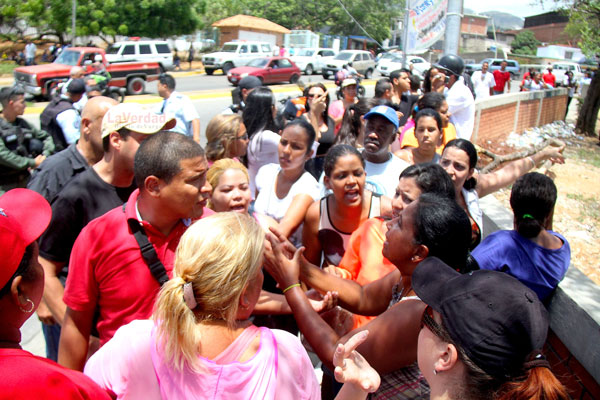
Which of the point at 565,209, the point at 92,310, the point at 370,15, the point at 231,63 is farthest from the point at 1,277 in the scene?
the point at 370,15

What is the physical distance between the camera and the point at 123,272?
216cm

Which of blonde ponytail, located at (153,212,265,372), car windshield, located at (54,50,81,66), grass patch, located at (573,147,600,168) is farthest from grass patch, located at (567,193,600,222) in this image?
car windshield, located at (54,50,81,66)

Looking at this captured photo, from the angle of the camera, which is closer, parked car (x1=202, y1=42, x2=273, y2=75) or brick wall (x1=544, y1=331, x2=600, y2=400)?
brick wall (x1=544, y1=331, x2=600, y2=400)

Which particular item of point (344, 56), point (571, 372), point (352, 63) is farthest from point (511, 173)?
point (344, 56)

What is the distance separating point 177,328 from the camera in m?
1.53

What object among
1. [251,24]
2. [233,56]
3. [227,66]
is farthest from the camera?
[251,24]

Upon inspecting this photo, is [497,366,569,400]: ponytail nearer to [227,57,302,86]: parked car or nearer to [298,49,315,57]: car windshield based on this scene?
[227,57,302,86]: parked car

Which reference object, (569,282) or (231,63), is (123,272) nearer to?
(569,282)

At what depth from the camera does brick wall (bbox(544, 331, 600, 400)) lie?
2.50 meters

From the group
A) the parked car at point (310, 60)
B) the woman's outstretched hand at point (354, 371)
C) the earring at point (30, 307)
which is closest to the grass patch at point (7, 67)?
the parked car at point (310, 60)

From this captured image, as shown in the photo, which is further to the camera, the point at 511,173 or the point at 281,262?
the point at 511,173

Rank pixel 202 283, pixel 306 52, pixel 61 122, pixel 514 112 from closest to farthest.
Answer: pixel 202 283, pixel 61 122, pixel 514 112, pixel 306 52

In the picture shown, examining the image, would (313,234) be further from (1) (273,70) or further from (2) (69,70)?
(1) (273,70)

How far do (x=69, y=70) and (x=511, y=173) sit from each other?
1858 cm
